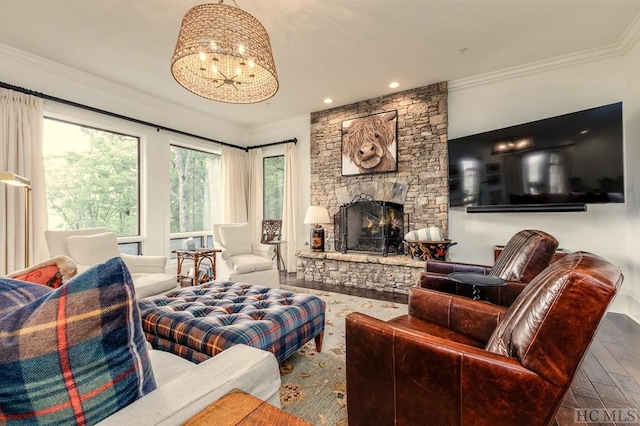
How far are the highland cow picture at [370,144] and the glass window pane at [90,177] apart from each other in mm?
3245

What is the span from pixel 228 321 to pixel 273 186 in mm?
4188

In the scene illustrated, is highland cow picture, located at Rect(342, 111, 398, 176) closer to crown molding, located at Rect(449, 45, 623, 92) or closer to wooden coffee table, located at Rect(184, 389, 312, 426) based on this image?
crown molding, located at Rect(449, 45, 623, 92)

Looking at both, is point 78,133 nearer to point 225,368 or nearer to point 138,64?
point 138,64

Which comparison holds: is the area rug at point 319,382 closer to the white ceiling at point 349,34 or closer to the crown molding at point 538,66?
the white ceiling at point 349,34

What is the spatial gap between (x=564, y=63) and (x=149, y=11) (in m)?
4.35

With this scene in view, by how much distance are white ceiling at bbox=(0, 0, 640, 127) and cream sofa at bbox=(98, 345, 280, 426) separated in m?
2.67

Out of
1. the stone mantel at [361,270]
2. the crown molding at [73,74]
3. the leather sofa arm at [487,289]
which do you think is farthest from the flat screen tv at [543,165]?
the crown molding at [73,74]

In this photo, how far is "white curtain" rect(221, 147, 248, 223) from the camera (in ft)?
17.9

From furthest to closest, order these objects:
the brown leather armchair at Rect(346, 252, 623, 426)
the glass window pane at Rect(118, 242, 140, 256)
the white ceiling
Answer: the glass window pane at Rect(118, 242, 140, 256) → the white ceiling → the brown leather armchair at Rect(346, 252, 623, 426)

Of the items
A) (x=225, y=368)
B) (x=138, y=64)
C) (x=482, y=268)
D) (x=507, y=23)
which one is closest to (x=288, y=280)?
(x=482, y=268)

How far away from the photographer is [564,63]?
3.30 meters

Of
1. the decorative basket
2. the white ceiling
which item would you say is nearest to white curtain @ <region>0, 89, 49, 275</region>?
the white ceiling

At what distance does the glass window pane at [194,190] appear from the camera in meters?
4.88

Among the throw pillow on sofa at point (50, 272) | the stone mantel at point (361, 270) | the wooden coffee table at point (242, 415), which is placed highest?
the throw pillow on sofa at point (50, 272)
